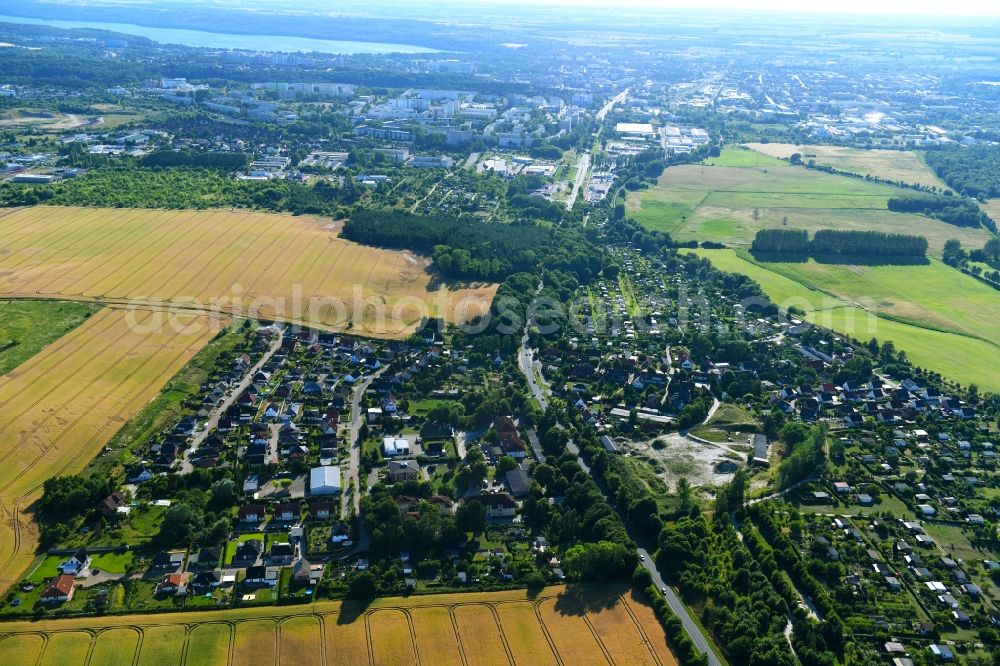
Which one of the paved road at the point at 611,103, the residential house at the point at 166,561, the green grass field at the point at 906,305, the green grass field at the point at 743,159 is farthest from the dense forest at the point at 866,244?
the paved road at the point at 611,103

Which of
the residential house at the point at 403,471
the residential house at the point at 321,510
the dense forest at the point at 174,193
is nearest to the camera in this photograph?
the residential house at the point at 321,510

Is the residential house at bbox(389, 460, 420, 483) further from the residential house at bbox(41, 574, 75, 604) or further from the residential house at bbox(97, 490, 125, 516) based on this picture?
the residential house at bbox(41, 574, 75, 604)

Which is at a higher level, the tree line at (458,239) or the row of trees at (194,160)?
the row of trees at (194,160)

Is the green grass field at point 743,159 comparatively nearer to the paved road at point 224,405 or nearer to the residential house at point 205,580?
the paved road at point 224,405

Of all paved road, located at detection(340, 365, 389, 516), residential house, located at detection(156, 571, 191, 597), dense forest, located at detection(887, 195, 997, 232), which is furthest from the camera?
dense forest, located at detection(887, 195, 997, 232)

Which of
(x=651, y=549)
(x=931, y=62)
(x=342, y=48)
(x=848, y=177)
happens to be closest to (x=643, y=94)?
(x=848, y=177)

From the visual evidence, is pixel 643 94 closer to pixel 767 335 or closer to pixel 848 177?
pixel 848 177

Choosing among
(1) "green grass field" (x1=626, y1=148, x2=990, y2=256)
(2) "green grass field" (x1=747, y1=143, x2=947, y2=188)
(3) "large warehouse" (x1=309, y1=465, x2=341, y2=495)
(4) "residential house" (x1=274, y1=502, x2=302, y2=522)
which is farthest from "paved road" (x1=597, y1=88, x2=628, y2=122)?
(4) "residential house" (x1=274, y1=502, x2=302, y2=522)
